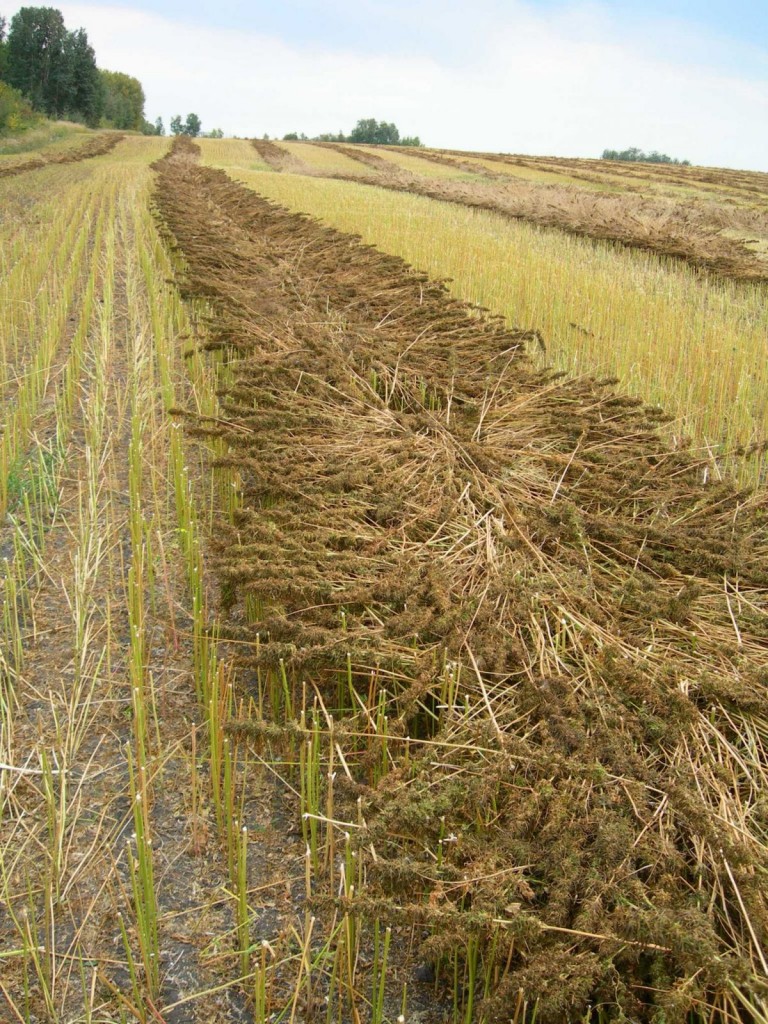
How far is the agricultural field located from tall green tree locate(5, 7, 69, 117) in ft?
213

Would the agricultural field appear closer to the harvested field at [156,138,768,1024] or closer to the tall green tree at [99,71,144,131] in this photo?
the harvested field at [156,138,768,1024]

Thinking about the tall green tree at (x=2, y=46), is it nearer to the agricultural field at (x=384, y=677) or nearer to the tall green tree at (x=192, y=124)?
the tall green tree at (x=192, y=124)

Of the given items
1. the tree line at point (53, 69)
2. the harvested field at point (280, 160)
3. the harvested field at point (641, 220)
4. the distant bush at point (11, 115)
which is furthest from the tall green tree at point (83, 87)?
the harvested field at point (641, 220)

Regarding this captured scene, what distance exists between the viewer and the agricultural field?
1708 mm

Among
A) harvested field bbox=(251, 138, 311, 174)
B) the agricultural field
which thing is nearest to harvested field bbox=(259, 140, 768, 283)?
the agricultural field

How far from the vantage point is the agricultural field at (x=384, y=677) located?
1.71 metres

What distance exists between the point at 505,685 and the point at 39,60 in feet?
248

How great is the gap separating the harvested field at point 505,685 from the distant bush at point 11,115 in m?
38.8

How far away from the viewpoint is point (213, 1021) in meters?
1.66

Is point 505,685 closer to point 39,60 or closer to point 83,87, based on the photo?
point 83,87

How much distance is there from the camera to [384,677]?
99.1 inches

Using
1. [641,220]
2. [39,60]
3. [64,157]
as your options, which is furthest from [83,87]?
[641,220]

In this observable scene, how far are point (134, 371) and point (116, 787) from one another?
3849mm

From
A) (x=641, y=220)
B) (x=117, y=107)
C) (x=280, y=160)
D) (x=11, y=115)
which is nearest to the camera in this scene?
(x=641, y=220)
